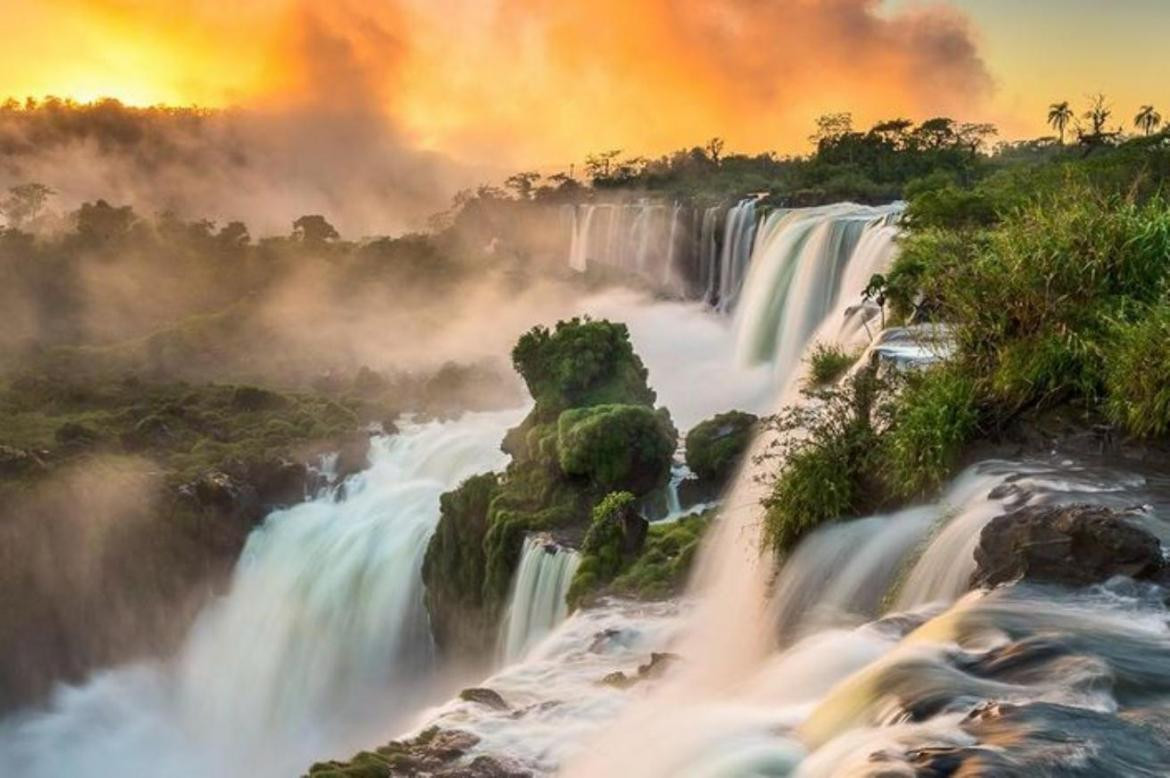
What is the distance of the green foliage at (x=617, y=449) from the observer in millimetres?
20625

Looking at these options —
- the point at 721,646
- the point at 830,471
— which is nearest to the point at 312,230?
the point at 721,646

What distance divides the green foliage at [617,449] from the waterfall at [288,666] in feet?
17.5

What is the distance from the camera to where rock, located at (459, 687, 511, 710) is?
10.8 metres

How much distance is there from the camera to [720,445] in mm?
21078

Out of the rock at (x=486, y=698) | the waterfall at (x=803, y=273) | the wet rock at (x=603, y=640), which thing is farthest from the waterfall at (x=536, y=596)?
the waterfall at (x=803, y=273)

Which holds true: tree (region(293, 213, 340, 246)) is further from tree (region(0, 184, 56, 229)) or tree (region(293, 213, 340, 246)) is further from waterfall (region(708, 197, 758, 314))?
waterfall (region(708, 197, 758, 314))

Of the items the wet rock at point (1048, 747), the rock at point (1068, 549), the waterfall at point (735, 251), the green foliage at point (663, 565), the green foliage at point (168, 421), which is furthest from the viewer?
the waterfall at point (735, 251)

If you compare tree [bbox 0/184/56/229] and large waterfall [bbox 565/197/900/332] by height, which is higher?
tree [bbox 0/184/56/229]

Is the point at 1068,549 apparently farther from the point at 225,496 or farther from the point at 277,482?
the point at 277,482

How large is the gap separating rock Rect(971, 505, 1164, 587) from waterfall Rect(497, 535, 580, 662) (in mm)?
9446

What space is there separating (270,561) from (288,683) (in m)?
4.09

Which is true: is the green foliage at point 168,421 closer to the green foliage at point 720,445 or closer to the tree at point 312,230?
the green foliage at point 720,445

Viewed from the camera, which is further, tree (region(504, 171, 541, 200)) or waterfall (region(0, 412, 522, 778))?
tree (region(504, 171, 541, 200))

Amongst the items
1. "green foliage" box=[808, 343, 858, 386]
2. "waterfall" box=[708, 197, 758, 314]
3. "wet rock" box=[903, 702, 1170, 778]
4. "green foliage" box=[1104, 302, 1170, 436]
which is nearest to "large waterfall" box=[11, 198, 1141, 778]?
"wet rock" box=[903, 702, 1170, 778]
